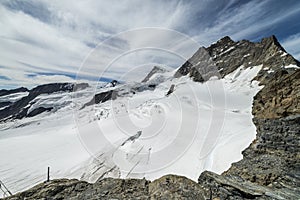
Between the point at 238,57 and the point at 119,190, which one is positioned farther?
the point at 238,57

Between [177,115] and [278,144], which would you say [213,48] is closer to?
[177,115]

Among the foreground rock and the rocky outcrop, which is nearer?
the foreground rock

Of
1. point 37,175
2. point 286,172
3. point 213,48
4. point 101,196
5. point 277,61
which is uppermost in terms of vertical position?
point 213,48

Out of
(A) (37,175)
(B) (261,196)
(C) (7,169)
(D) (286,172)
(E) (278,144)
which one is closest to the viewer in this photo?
(B) (261,196)

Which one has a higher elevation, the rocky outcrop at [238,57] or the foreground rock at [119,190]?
the rocky outcrop at [238,57]

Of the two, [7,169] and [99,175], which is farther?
[7,169]

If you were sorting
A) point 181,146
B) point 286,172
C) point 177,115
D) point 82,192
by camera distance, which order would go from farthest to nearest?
point 177,115
point 181,146
point 286,172
point 82,192

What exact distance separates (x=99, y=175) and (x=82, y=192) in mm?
17959

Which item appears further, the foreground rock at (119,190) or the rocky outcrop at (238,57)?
the rocky outcrop at (238,57)

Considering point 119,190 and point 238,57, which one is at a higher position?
point 238,57

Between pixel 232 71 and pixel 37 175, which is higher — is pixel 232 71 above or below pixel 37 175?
above

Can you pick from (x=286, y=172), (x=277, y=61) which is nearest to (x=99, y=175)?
(x=286, y=172)

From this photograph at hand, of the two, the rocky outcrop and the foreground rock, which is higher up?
the rocky outcrop

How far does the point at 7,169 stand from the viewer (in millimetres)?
32531
